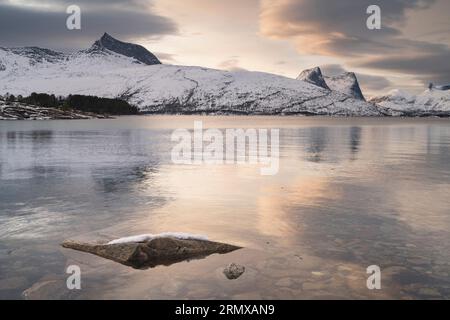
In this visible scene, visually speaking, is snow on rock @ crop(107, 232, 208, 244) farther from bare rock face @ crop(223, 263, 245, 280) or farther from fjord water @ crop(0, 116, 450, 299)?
bare rock face @ crop(223, 263, 245, 280)

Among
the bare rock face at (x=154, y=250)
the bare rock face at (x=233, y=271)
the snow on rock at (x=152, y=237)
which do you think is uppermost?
the snow on rock at (x=152, y=237)

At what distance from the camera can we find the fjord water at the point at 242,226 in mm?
12586

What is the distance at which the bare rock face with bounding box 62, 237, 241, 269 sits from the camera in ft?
47.2

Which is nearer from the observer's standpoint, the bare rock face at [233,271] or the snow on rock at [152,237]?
the bare rock face at [233,271]

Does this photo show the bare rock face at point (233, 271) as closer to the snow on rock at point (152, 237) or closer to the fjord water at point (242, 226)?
the fjord water at point (242, 226)

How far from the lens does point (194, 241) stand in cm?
1552

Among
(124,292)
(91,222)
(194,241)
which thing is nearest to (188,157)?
(91,222)

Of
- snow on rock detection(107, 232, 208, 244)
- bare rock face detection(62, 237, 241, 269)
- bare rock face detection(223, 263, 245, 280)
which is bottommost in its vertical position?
bare rock face detection(223, 263, 245, 280)

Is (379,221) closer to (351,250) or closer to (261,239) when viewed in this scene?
(351,250)

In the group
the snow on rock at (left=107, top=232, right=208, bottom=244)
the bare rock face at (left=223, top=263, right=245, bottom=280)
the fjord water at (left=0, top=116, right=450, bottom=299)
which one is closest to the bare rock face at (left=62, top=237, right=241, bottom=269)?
the snow on rock at (left=107, top=232, right=208, bottom=244)

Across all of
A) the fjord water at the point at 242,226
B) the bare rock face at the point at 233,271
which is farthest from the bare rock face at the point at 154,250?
the bare rock face at the point at 233,271

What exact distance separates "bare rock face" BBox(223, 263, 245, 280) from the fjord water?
0.80ft

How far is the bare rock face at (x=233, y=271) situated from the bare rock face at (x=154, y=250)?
5.15ft

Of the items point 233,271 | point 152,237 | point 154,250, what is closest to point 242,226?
point 152,237
